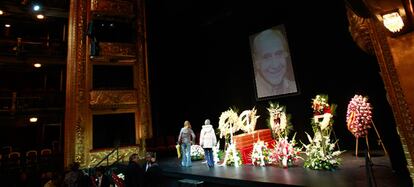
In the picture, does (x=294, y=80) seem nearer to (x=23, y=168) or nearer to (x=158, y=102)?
(x=158, y=102)

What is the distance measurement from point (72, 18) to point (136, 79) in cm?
396

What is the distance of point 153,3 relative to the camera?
1258cm

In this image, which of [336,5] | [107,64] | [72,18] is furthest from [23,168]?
[336,5]

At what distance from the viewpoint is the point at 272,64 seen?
860 centimetres

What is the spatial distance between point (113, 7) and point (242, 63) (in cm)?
694

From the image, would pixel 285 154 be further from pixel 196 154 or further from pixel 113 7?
pixel 113 7

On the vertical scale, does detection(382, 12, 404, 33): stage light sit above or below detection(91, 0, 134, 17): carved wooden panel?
below

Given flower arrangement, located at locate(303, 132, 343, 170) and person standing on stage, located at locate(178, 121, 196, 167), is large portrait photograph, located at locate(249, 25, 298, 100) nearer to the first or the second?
flower arrangement, located at locate(303, 132, 343, 170)

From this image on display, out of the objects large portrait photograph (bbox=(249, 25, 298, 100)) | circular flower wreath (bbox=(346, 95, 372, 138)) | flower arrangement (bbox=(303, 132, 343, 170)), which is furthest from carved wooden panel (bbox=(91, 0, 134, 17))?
circular flower wreath (bbox=(346, 95, 372, 138))

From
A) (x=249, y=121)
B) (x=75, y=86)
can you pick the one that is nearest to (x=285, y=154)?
(x=249, y=121)

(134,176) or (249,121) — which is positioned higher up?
(249,121)

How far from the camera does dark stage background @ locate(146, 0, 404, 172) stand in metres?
6.71

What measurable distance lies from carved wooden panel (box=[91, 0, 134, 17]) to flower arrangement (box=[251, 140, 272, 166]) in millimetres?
9313

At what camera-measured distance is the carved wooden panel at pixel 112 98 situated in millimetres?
10461
